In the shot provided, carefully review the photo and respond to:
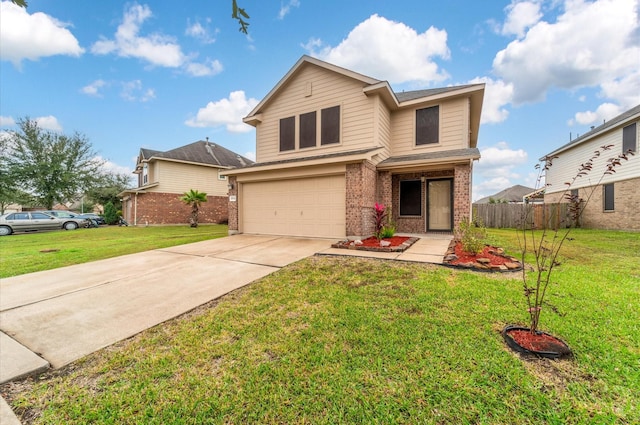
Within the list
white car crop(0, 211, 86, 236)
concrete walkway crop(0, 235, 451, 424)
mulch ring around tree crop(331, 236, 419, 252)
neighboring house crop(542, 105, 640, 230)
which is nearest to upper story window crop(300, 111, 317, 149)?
mulch ring around tree crop(331, 236, 419, 252)

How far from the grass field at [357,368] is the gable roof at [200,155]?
19.2 m

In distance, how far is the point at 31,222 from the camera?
15633 millimetres

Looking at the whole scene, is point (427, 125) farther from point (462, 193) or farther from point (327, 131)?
point (327, 131)

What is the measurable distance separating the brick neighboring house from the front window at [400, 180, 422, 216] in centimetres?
1478

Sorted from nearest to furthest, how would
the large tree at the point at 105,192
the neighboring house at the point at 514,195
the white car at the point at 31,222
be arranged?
the white car at the point at 31,222
the large tree at the point at 105,192
the neighboring house at the point at 514,195

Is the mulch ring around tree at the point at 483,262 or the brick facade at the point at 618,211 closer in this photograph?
the mulch ring around tree at the point at 483,262

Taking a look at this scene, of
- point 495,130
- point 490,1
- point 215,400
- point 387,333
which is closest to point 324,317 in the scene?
point 387,333

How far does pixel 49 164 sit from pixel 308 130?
2748 cm

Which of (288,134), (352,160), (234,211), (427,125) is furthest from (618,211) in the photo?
(234,211)

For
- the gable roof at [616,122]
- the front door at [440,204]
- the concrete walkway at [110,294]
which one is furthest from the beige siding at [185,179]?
the gable roof at [616,122]

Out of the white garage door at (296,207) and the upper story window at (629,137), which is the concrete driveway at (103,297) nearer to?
the white garage door at (296,207)

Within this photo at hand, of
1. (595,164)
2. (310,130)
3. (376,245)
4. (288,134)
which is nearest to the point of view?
(376,245)

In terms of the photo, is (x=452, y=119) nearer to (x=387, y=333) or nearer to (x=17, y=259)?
(x=387, y=333)

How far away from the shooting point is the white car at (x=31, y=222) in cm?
1477
